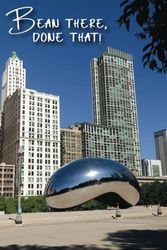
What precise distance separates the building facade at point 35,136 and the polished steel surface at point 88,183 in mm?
111042

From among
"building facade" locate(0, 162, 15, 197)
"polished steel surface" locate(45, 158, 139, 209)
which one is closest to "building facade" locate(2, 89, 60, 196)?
"building facade" locate(0, 162, 15, 197)

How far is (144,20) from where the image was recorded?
20.6ft

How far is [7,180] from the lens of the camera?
15175cm

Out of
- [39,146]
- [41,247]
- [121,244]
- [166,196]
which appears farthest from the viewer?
[39,146]

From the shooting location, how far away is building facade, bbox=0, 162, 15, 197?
14825 centimetres

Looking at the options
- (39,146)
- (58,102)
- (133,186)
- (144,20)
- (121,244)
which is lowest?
(121,244)

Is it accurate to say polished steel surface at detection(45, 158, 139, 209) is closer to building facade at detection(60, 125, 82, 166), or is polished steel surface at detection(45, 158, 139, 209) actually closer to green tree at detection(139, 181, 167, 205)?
green tree at detection(139, 181, 167, 205)

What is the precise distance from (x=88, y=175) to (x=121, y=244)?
23.9 metres

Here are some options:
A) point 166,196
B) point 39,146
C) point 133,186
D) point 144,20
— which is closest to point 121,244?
point 144,20

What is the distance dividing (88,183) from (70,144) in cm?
15778

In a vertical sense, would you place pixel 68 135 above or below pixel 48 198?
above

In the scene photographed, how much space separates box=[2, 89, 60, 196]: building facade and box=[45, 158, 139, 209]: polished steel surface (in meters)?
111

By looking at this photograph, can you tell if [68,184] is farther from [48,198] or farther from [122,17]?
[122,17]

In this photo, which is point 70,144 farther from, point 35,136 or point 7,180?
point 7,180
